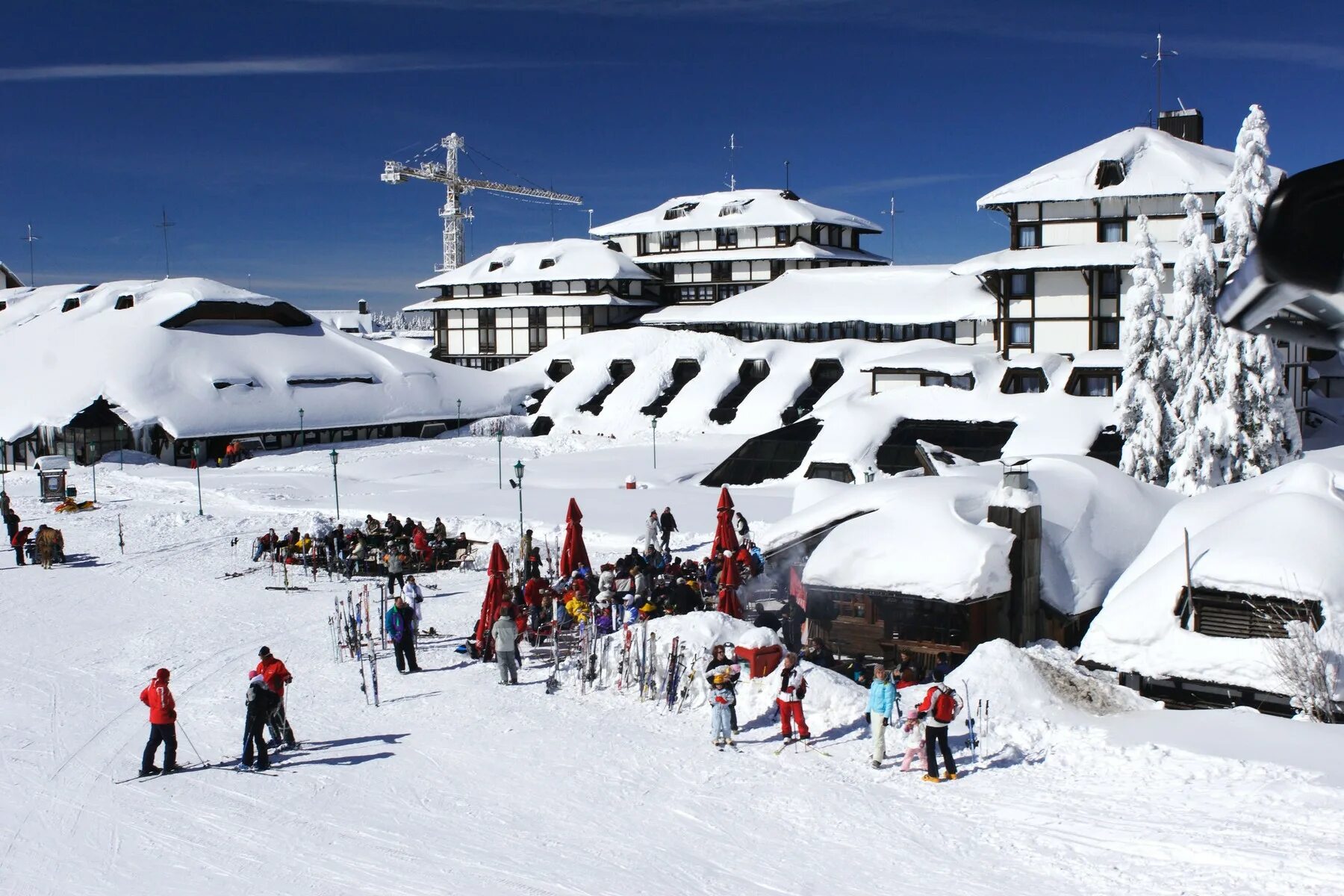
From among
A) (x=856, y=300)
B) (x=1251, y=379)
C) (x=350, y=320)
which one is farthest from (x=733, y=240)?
(x=350, y=320)

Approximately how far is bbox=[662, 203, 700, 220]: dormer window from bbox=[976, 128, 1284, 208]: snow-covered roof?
82.1 feet

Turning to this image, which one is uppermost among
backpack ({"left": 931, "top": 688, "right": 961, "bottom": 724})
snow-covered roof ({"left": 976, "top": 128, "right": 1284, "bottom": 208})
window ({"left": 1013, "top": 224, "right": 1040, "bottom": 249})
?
snow-covered roof ({"left": 976, "top": 128, "right": 1284, "bottom": 208})

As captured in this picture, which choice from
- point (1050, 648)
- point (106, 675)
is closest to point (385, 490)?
point (106, 675)

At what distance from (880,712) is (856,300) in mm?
38048

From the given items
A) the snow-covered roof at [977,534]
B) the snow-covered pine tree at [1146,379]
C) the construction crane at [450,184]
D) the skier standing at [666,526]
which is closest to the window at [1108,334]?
the snow-covered pine tree at [1146,379]

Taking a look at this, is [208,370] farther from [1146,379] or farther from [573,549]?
[1146,379]

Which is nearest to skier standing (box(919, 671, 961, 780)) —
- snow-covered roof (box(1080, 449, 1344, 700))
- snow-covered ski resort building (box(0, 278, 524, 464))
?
snow-covered roof (box(1080, 449, 1344, 700))

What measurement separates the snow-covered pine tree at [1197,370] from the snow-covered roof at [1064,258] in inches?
229

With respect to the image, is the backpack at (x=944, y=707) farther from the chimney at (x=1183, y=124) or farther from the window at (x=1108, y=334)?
the chimney at (x=1183, y=124)

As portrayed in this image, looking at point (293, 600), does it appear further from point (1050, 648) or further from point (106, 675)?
point (1050, 648)

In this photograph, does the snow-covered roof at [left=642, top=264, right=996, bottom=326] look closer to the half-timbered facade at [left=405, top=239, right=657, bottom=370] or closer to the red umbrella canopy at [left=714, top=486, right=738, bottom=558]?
the half-timbered facade at [left=405, top=239, right=657, bottom=370]

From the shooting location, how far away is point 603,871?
29.4 ft

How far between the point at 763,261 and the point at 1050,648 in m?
42.7

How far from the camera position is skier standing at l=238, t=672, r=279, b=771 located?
11.2 m
